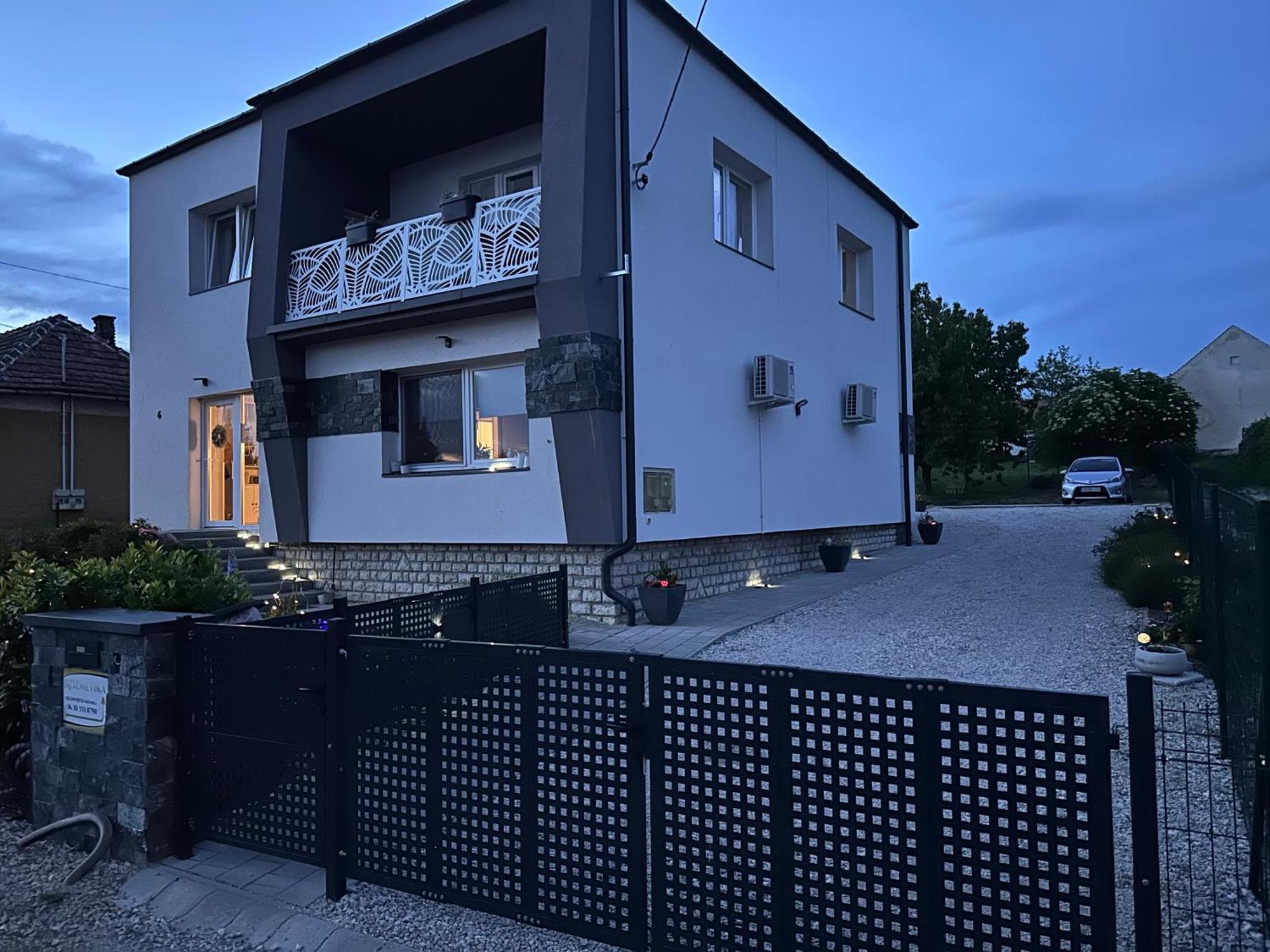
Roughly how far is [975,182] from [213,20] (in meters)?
109

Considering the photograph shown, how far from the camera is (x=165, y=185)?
14547 mm

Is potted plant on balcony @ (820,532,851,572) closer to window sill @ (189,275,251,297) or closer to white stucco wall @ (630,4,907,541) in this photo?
white stucco wall @ (630,4,907,541)

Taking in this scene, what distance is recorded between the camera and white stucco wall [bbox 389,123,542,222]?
11.7 metres

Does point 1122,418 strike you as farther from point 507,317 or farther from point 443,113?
point 443,113

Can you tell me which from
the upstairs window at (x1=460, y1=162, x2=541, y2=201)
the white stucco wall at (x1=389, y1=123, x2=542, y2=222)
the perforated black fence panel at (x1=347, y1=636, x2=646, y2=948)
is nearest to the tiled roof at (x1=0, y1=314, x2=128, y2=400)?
the white stucco wall at (x1=389, y1=123, x2=542, y2=222)

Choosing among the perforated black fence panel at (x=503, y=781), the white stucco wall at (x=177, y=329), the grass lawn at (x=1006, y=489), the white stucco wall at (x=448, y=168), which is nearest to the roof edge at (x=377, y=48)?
the white stucco wall at (x=177, y=329)

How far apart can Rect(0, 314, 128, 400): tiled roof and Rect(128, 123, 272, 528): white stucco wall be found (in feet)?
7.33

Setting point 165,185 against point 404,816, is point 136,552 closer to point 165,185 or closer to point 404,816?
point 404,816

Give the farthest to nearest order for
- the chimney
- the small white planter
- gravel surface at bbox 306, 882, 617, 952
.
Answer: the chimney < the small white planter < gravel surface at bbox 306, 882, 617, 952

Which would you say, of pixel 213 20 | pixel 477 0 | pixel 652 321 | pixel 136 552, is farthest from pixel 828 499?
pixel 213 20

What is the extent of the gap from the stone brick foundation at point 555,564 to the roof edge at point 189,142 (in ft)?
21.9

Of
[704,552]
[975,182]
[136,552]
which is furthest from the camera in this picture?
[975,182]

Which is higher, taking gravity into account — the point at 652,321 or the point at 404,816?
the point at 652,321

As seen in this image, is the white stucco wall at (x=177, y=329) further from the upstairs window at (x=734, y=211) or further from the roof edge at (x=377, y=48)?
the upstairs window at (x=734, y=211)
